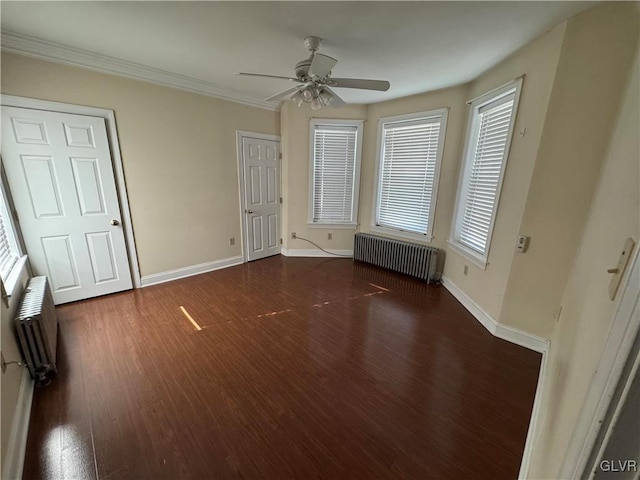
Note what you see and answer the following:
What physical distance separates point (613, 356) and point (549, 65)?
99.8 inches

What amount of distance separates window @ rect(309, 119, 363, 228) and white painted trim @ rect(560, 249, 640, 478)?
4091 millimetres

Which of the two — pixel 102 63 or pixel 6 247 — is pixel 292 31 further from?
pixel 6 247

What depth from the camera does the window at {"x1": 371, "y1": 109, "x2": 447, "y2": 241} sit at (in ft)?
11.9

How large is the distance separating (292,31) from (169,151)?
2.16 metres

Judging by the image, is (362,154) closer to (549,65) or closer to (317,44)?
(317,44)

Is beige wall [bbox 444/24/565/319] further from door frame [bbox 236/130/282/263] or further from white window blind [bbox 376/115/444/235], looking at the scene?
door frame [bbox 236/130/282/263]

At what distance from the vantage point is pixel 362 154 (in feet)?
14.3

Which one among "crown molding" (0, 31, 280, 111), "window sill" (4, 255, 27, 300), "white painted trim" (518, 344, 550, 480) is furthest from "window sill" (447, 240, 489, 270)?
"window sill" (4, 255, 27, 300)

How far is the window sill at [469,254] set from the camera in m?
2.76

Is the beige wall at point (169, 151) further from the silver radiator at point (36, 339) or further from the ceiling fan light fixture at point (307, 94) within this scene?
the ceiling fan light fixture at point (307, 94)

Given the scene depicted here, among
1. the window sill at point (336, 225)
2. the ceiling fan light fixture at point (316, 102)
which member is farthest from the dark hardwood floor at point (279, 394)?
the ceiling fan light fixture at point (316, 102)

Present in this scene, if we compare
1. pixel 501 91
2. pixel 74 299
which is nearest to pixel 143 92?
pixel 74 299

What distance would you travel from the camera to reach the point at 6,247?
2.31 metres

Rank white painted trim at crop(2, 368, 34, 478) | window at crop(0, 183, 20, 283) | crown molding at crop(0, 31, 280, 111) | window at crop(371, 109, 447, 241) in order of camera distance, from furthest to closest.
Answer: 1. window at crop(371, 109, 447, 241)
2. crown molding at crop(0, 31, 280, 111)
3. window at crop(0, 183, 20, 283)
4. white painted trim at crop(2, 368, 34, 478)
